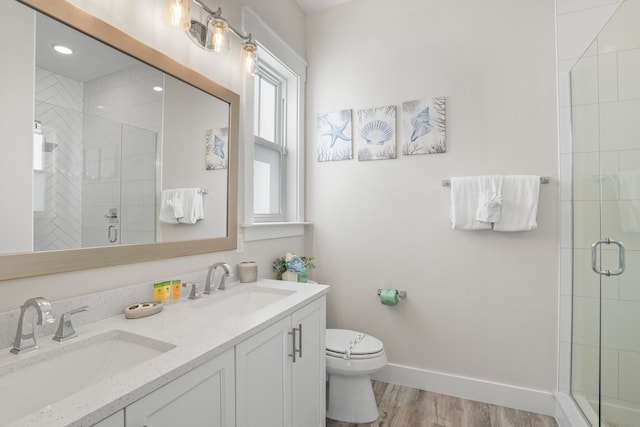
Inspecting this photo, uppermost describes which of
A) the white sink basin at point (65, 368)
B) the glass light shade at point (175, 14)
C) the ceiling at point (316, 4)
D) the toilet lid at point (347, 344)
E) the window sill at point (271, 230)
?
the ceiling at point (316, 4)

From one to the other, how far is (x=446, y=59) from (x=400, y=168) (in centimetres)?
76

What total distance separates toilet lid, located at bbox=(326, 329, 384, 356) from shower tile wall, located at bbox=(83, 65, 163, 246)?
1.17m

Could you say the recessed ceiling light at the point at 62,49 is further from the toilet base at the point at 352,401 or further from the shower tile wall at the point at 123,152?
the toilet base at the point at 352,401

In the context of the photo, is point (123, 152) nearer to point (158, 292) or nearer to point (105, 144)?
point (105, 144)

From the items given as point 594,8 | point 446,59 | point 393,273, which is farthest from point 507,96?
point 393,273

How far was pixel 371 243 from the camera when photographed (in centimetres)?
227

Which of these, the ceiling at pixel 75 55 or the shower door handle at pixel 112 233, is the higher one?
the ceiling at pixel 75 55

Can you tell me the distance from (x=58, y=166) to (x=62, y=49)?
1.25 feet

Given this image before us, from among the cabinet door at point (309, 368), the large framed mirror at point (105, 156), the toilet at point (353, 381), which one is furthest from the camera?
the toilet at point (353, 381)

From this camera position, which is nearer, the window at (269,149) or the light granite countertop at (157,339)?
the light granite countertop at (157,339)

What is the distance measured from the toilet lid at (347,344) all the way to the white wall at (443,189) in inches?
12.9

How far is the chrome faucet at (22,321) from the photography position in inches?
31.7

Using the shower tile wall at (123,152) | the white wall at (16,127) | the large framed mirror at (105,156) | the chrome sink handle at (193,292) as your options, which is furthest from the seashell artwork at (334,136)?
the white wall at (16,127)

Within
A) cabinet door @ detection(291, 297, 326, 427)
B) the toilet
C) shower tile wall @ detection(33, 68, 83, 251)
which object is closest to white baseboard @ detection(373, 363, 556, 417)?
the toilet
